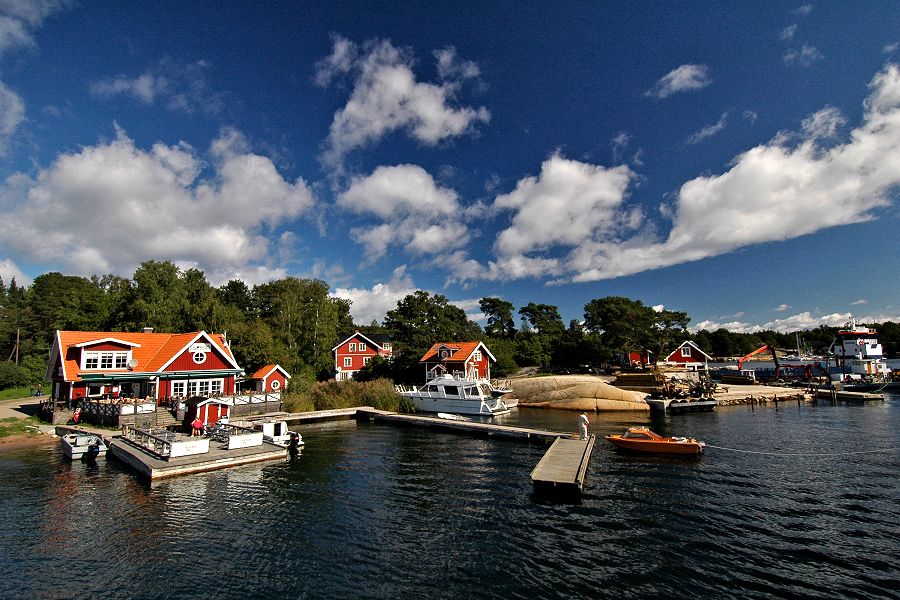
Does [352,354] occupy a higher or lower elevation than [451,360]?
higher

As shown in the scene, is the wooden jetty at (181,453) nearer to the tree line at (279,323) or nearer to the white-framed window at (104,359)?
the white-framed window at (104,359)

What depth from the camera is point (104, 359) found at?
102 feet

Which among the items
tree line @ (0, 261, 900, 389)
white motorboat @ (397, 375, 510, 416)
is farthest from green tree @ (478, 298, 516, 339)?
white motorboat @ (397, 375, 510, 416)

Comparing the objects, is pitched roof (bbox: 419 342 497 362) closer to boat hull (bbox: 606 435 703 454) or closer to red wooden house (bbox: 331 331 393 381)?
red wooden house (bbox: 331 331 393 381)

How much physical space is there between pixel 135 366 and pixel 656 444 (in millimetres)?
35514

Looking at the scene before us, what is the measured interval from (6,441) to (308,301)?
109 ft

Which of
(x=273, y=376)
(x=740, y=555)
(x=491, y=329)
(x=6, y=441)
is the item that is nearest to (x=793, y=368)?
(x=491, y=329)

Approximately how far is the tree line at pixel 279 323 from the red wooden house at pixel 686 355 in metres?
2.17

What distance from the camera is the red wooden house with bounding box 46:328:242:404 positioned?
30.2 meters

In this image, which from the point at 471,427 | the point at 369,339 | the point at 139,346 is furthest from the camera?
the point at 369,339

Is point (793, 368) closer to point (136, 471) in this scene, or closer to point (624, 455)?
point (624, 455)

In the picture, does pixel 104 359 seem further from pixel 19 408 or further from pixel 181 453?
pixel 181 453

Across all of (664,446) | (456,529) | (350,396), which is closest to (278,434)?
(456,529)

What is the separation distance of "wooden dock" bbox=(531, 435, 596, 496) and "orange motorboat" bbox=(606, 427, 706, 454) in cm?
268
